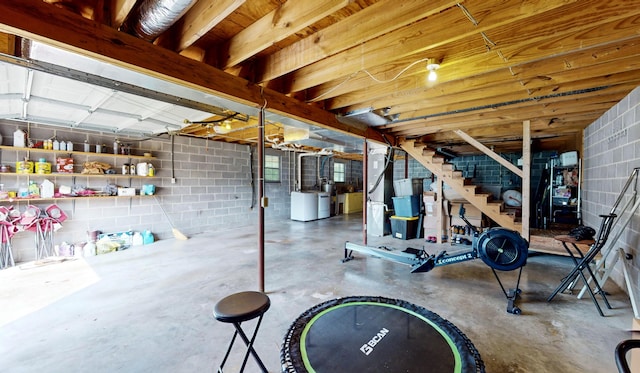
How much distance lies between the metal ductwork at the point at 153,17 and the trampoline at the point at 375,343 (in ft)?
6.66

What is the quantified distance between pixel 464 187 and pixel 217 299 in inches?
181

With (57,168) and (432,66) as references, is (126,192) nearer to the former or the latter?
(57,168)

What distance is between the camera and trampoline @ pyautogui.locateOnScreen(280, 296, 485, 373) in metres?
1.35

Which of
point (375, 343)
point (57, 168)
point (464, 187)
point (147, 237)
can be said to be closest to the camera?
point (375, 343)

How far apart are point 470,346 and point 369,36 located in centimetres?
211

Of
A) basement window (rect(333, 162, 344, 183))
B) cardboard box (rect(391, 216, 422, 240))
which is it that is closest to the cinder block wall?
basement window (rect(333, 162, 344, 183))

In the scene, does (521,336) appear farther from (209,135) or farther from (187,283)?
(209,135)

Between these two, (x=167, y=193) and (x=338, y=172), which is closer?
(x=167, y=193)

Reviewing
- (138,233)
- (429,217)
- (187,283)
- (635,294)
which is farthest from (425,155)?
(138,233)

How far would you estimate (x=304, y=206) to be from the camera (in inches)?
308

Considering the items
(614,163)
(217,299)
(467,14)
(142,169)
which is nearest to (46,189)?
(142,169)

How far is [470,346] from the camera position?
1.52 metres

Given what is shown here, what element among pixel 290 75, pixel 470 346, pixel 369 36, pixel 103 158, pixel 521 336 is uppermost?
pixel 290 75

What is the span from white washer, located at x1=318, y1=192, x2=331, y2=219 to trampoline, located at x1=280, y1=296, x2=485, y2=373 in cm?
634
